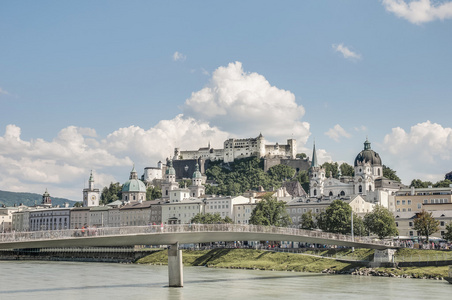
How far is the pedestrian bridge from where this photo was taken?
37250 mm

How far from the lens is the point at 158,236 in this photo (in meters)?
42.8

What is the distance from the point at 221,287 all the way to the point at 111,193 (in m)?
119

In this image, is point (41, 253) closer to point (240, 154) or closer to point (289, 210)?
point (289, 210)

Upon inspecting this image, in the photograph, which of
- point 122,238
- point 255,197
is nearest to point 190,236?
point 122,238

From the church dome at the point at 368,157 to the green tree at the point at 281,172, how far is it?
40668 mm

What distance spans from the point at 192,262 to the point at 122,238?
3320cm

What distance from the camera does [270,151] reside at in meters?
182

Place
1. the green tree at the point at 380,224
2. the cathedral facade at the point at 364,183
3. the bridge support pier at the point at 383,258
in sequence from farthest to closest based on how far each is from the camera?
1. the cathedral facade at the point at 364,183
2. the green tree at the point at 380,224
3. the bridge support pier at the point at 383,258

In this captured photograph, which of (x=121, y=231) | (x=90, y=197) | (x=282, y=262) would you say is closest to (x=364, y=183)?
(x=282, y=262)

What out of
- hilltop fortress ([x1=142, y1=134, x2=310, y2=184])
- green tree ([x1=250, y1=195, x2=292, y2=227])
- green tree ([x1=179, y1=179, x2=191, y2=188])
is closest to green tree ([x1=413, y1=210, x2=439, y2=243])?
green tree ([x1=250, y1=195, x2=292, y2=227])

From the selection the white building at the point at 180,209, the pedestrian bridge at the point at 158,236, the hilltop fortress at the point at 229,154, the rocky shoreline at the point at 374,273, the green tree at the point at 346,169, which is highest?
the hilltop fortress at the point at 229,154

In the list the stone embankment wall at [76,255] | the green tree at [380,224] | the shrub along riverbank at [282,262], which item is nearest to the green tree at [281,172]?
the stone embankment wall at [76,255]

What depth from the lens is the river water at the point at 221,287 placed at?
1594 inches

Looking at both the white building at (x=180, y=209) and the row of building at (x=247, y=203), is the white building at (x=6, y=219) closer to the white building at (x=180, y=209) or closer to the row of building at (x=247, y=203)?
the row of building at (x=247, y=203)
